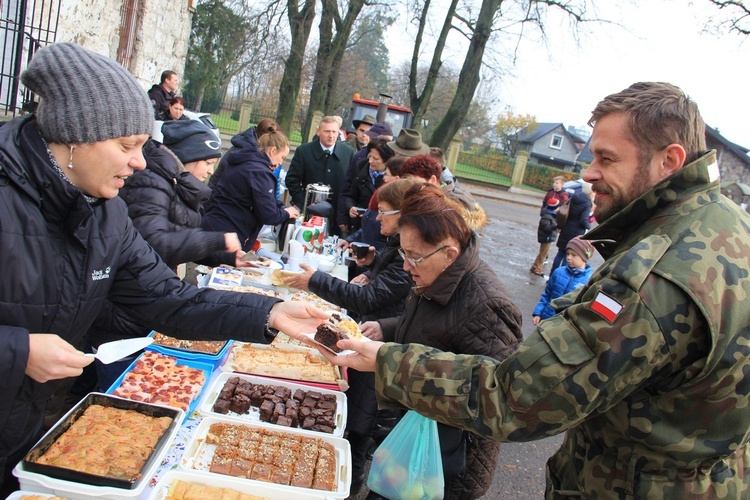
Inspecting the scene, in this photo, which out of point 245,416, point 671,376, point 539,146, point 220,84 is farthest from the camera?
point 539,146

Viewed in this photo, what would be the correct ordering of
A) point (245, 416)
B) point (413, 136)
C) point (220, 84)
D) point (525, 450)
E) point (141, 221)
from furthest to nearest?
point (220, 84)
point (413, 136)
point (525, 450)
point (141, 221)
point (245, 416)

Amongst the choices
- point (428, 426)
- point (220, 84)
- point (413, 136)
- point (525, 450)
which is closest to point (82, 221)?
point (428, 426)

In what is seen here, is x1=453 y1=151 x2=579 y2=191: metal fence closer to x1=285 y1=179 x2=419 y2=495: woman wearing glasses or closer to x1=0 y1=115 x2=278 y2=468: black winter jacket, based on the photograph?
x1=285 y1=179 x2=419 y2=495: woman wearing glasses

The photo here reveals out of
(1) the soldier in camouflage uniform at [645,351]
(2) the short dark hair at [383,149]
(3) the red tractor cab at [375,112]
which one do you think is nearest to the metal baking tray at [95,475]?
(1) the soldier in camouflage uniform at [645,351]

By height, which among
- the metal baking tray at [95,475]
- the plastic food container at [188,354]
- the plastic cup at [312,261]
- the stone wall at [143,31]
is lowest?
the plastic food container at [188,354]

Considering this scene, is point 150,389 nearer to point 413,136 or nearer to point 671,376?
point 671,376

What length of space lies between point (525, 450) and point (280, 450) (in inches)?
109

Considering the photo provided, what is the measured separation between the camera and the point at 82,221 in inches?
66.4

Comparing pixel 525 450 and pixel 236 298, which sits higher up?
pixel 236 298

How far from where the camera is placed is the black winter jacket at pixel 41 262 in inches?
60.4

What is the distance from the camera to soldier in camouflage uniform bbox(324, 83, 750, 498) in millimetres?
1311

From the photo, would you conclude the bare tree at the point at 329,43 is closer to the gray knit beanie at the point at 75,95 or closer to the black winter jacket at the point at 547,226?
the black winter jacket at the point at 547,226

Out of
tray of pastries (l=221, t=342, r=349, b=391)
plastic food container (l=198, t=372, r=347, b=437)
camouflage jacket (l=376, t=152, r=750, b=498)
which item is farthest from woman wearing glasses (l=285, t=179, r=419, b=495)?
camouflage jacket (l=376, t=152, r=750, b=498)

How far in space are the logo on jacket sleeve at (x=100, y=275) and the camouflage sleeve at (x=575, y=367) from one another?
3.89 ft
